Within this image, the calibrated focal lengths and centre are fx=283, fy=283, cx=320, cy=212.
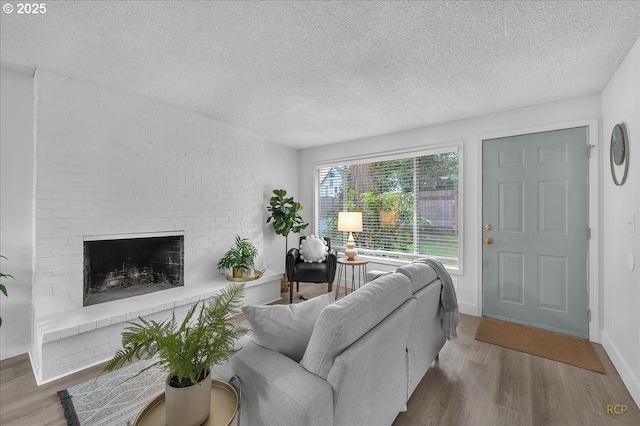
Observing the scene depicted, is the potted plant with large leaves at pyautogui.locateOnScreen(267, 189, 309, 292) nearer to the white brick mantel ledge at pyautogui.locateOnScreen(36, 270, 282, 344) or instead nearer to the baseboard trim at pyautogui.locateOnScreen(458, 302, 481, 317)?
the white brick mantel ledge at pyautogui.locateOnScreen(36, 270, 282, 344)

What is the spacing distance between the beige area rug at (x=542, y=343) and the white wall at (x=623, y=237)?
160mm

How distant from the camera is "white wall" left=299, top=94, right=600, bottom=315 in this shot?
283cm

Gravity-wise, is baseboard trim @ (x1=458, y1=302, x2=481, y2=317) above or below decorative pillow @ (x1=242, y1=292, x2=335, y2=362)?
below

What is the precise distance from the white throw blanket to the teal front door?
54.0 inches

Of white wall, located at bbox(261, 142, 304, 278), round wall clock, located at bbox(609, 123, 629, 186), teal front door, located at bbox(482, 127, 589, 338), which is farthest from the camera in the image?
white wall, located at bbox(261, 142, 304, 278)

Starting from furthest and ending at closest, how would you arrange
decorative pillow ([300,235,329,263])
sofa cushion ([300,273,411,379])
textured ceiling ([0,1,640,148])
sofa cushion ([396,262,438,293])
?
decorative pillow ([300,235,329,263]) → sofa cushion ([396,262,438,293]) → textured ceiling ([0,1,640,148]) → sofa cushion ([300,273,411,379])

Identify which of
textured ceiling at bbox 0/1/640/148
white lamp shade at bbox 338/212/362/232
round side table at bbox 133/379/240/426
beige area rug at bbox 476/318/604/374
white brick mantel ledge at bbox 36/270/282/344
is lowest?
beige area rug at bbox 476/318/604/374

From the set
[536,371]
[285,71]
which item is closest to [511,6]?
[285,71]

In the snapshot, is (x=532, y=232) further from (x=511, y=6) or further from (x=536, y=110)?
(x=511, y=6)

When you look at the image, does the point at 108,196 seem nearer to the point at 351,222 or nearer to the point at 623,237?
the point at 351,222

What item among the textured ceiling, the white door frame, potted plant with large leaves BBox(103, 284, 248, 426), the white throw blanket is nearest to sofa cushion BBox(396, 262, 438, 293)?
the white throw blanket

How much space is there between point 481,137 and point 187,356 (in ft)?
11.7

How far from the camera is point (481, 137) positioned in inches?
129

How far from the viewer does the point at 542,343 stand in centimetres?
265
